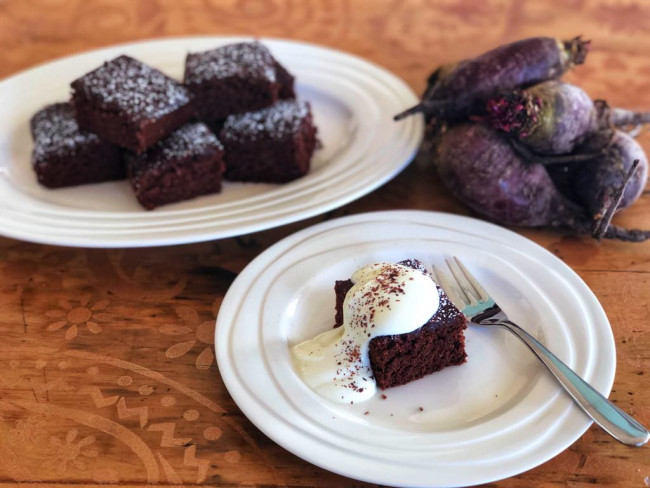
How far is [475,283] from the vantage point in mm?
1345

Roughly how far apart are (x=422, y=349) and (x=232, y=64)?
1058 millimetres

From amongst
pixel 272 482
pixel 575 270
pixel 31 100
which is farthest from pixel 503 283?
pixel 31 100

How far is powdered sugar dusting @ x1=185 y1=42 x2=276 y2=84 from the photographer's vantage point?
5.76 ft

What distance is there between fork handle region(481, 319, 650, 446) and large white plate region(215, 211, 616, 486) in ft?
0.06

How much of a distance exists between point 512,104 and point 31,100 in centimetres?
149

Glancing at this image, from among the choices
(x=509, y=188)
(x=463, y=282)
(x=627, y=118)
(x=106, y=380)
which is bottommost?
(x=106, y=380)

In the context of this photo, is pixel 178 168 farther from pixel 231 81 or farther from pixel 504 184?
pixel 504 184

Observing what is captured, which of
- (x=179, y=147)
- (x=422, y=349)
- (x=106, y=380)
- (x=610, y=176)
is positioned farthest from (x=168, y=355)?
(x=610, y=176)

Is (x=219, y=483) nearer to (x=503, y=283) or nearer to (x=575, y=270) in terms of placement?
(x=503, y=283)

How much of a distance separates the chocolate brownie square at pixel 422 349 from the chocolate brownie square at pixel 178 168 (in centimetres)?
77

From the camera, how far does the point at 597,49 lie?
2.27 m

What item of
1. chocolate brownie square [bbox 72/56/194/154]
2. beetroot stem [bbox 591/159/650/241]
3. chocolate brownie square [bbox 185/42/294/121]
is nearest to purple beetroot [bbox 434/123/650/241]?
beetroot stem [bbox 591/159/650/241]

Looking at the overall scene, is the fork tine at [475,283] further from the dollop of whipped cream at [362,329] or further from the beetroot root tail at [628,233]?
the beetroot root tail at [628,233]

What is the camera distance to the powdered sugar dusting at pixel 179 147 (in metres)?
1.65
